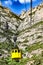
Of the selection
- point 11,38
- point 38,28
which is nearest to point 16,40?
point 11,38

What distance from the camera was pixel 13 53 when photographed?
60781mm

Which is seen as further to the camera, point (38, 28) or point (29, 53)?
point (38, 28)

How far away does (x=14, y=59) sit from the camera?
6138 cm

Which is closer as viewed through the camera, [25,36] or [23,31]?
[25,36]

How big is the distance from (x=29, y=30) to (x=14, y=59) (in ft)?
82.5

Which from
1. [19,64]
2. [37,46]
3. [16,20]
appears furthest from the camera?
[16,20]

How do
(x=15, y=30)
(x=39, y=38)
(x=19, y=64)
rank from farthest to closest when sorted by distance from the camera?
1. (x=15, y=30)
2. (x=39, y=38)
3. (x=19, y=64)

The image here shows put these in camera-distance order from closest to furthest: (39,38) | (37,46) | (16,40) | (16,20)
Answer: (37,46) < (39,38) < (16,40) < (16,20)

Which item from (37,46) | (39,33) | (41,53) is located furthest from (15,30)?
(41,53)

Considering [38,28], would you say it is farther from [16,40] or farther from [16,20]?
[16,20]

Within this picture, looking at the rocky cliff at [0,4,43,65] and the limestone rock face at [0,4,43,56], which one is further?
the limestone rock face at [0,4,43,56]

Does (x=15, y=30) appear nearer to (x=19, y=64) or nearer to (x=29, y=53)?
(x=29, y=53)

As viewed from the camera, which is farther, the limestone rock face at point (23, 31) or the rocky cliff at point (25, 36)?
the limestone rock face at point (23, 31)

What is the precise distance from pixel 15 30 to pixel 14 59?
35570mm
